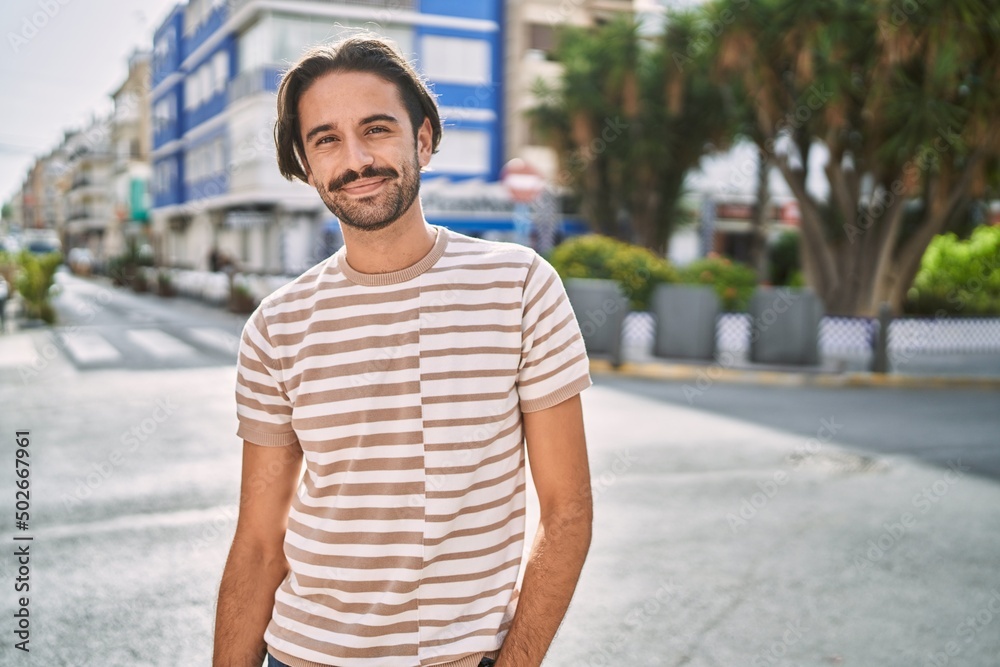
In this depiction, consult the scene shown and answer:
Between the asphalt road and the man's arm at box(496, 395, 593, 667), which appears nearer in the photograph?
the man's arm at box(496, 395, 593, 667)

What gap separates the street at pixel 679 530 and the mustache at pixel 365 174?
101 inches

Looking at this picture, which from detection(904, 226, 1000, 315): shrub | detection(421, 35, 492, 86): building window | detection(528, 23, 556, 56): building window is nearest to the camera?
detection(904, 226, 1000, 315): shrub

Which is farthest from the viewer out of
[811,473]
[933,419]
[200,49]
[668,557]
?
[200,49]

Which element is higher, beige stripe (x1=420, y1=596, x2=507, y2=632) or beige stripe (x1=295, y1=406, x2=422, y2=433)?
beige stripe (x1=295, y1=406, x2=422, y2=433)

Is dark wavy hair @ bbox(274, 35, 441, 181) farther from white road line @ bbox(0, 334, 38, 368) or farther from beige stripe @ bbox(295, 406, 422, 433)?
white road line @ bbox(0, 334, 38, 368)

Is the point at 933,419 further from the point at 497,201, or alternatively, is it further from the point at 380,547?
the point at 497,201

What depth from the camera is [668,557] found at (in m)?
4.95

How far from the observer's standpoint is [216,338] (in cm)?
1683

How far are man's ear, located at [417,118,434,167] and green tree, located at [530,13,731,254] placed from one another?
2199 cm

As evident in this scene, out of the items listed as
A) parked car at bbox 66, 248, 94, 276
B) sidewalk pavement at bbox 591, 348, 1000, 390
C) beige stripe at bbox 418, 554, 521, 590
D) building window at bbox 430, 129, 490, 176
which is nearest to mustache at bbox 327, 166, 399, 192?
beige stripe at bbox 418, 554, 521, 590

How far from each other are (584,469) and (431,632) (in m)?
0.38

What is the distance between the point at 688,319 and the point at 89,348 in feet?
31.4

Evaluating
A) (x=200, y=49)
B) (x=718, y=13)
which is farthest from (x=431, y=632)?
(x=200, y=49)

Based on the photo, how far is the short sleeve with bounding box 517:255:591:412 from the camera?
1.59m
